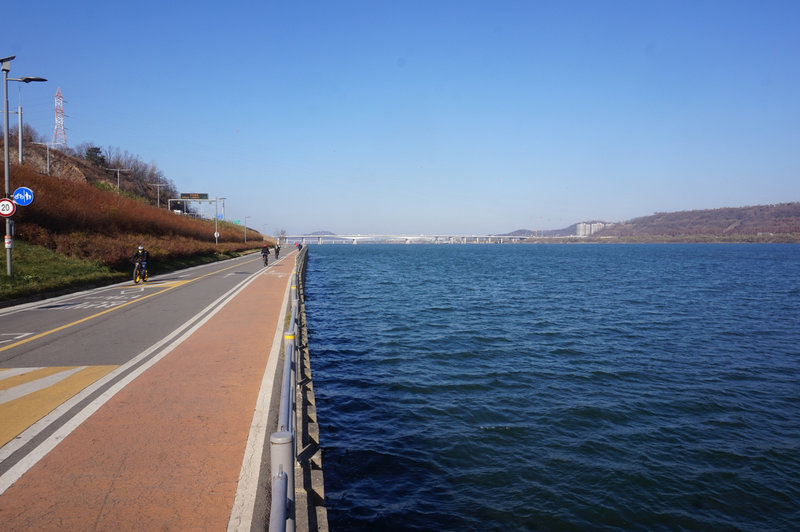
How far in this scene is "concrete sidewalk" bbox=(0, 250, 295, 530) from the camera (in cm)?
405

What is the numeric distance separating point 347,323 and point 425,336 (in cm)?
468

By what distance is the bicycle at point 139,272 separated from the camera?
24128 mm

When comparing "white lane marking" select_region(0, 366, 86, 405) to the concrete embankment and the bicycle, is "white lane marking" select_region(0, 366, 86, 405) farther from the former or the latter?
the bicycle

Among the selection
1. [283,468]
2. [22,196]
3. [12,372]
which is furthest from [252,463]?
[22,196]

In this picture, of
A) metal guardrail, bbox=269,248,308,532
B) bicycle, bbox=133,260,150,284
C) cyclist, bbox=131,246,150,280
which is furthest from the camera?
cyclist, bbox=131,246,150,280

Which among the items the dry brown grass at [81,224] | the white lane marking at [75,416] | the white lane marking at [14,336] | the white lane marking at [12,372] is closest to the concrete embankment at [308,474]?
the white lane marking at [75,416]

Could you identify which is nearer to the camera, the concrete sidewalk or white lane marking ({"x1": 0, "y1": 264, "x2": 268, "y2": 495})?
the concrete sidewalk

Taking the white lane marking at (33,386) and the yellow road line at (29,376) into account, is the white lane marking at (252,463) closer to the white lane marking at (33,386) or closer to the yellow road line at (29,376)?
the white lane marking at (33,386)

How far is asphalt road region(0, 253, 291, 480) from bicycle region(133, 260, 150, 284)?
416cm

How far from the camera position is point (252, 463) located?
5.02 metres

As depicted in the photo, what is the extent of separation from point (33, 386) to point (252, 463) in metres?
4.74

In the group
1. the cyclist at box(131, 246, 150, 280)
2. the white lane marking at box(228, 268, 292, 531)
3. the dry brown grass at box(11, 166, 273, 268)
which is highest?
the dry brown grass at box(11, 166, 273, 268)

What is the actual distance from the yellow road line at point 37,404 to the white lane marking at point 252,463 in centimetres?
268

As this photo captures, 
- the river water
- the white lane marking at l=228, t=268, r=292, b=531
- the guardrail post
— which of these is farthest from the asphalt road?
the river water
